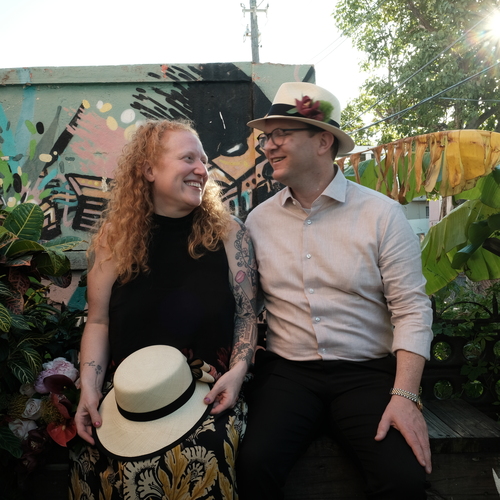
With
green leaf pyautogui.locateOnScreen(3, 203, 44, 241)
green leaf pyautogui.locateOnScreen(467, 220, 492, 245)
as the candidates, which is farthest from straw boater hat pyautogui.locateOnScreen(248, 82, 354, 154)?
green leaf pyautogui.locateOnScreen(3, 203, 44, 241)

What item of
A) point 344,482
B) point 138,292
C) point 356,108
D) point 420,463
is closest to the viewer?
point 420,463

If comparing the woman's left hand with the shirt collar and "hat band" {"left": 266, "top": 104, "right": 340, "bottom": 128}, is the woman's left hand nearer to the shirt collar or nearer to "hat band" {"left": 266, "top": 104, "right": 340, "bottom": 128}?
the shirt collar

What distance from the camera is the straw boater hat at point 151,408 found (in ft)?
7.57

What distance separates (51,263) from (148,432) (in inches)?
47.5

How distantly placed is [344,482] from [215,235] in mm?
1473

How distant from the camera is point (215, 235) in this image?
3018 mm

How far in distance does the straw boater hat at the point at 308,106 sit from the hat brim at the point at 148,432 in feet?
5.32

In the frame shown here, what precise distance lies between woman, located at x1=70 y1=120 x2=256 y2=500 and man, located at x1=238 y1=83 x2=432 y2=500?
6.4 inches

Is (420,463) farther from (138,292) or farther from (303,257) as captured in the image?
(138,292)

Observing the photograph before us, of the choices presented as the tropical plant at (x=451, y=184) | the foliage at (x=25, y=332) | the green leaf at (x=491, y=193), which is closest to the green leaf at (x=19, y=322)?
the foliage at (x=25, y=332)

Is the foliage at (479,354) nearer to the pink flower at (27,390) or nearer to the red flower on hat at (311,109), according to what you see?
the red flower on hat at (311,109)

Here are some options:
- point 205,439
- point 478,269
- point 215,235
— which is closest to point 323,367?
point 205,439

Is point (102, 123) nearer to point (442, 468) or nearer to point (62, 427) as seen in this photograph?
point (62, 427)

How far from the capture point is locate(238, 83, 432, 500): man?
2.38 m
